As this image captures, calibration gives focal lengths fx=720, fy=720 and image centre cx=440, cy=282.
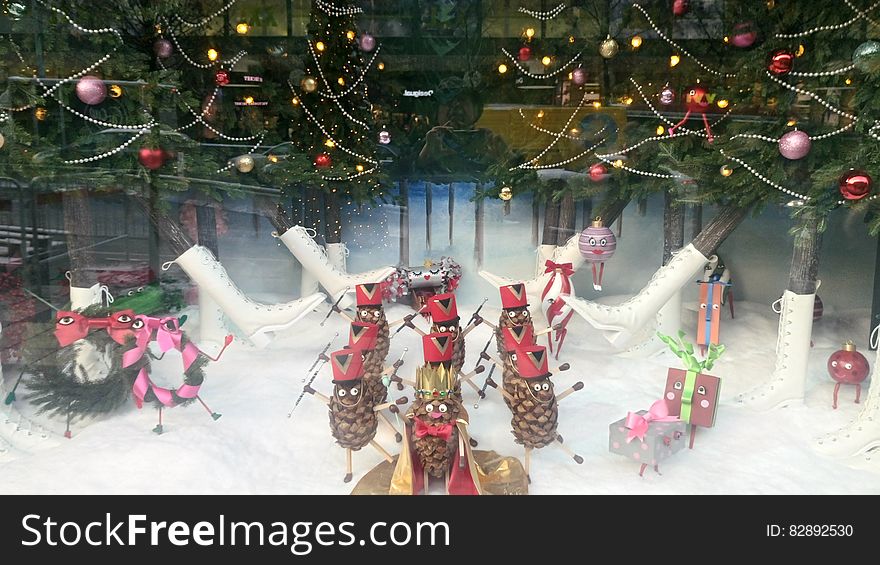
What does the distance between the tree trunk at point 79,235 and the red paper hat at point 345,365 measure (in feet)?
3.84

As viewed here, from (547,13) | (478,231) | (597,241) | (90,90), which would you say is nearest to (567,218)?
(597,241)

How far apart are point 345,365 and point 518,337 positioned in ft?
1.92

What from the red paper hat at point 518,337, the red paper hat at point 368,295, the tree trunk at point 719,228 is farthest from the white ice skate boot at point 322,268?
the tree trunk at point 719,228

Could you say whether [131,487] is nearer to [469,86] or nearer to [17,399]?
[17,399]

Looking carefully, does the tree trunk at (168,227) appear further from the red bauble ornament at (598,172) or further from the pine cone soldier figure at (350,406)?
the red bauble ornament at (598,172)

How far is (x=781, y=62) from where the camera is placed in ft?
8.40

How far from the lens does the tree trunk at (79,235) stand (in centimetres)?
254

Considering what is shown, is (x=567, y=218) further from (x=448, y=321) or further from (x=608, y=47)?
(x=448, y=321)

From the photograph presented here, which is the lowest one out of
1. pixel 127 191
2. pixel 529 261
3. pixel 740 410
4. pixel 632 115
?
pixel 740 410

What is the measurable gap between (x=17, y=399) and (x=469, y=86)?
2.04 meters
